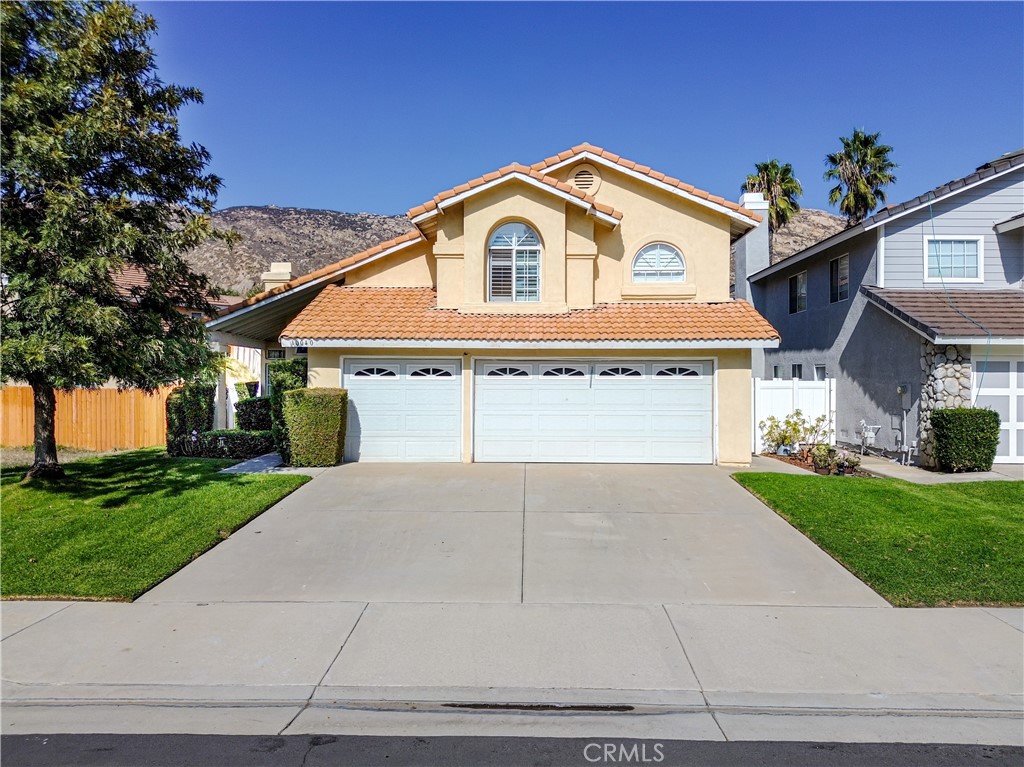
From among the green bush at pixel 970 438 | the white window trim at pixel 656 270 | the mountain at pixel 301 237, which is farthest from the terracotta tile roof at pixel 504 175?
A: the mountain at pixel 301 237

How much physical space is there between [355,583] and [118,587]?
93.1 inches

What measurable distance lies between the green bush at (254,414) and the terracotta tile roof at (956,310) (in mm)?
15125

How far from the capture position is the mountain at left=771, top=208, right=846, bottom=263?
3305 inches

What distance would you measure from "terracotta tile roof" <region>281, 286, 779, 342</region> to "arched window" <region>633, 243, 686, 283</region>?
1.95 ft

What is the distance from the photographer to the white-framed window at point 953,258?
15.0m

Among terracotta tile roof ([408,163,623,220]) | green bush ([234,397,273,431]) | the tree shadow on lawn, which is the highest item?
terracotta tile roof ([408,163,623,220])

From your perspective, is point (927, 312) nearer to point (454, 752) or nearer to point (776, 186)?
point (454, 752)

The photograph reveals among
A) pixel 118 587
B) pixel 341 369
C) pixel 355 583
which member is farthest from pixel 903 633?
pixel 341 369

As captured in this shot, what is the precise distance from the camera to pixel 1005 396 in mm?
13242

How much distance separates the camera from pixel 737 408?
42.7 feet

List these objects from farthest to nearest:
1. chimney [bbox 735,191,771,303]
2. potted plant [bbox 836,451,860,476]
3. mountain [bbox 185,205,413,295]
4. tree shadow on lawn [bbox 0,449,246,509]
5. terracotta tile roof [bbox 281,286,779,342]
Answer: mountain [bbox 185,205,413,295] → chimney [bbox 735,191,771,303] → terracotta tile roof [bbox 281,286,779,342] → potted plant [bbox 836,451,860,476] → tree shadow on lawn [bbox 0,449,246,509]

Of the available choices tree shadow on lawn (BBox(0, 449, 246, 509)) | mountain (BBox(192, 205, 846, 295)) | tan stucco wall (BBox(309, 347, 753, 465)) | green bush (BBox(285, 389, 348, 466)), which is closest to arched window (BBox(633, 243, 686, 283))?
tan stucco wall (BBox(309, 347, 753, 465))

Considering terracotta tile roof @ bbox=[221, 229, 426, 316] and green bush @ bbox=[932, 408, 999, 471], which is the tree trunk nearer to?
terracotta tile roof @ bbox=[221, 229, 426, 316]

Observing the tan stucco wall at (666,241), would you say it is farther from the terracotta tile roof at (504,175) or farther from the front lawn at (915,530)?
the front lawn at (915,530)
